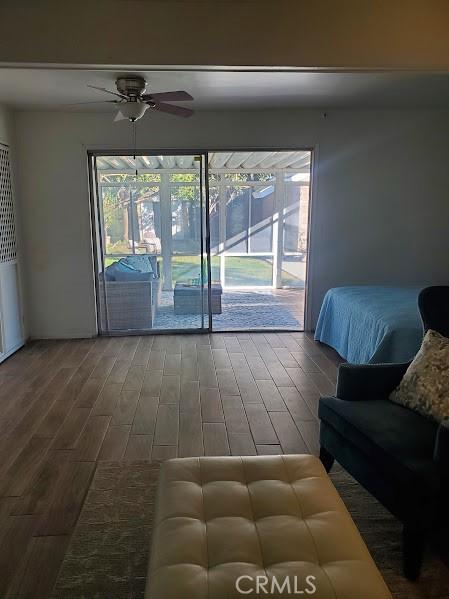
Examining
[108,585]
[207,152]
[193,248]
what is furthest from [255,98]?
[108,585]

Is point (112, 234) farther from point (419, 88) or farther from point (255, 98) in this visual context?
point (419, 88)

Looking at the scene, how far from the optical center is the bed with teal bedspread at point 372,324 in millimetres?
3199

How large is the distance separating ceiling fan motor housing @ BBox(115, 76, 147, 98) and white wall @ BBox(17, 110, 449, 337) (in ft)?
4.82

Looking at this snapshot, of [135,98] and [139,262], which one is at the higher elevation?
[135,98]

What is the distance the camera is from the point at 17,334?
475 centimetres

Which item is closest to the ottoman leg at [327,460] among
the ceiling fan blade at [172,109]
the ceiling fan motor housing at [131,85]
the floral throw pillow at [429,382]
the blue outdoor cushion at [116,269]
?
the floral throw pillow at [429,382]

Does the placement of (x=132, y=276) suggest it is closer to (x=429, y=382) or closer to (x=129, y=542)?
(x=129, y=542)

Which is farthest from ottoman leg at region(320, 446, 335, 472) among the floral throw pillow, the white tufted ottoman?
the white tufted ottoman

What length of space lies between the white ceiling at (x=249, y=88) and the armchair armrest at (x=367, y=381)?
2132mm

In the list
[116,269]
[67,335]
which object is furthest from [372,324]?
[67,335]

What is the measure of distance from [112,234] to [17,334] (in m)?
1.51

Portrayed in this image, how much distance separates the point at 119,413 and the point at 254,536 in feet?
6.56

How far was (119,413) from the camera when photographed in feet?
10.6

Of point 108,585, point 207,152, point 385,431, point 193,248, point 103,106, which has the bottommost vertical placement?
point 108,585
